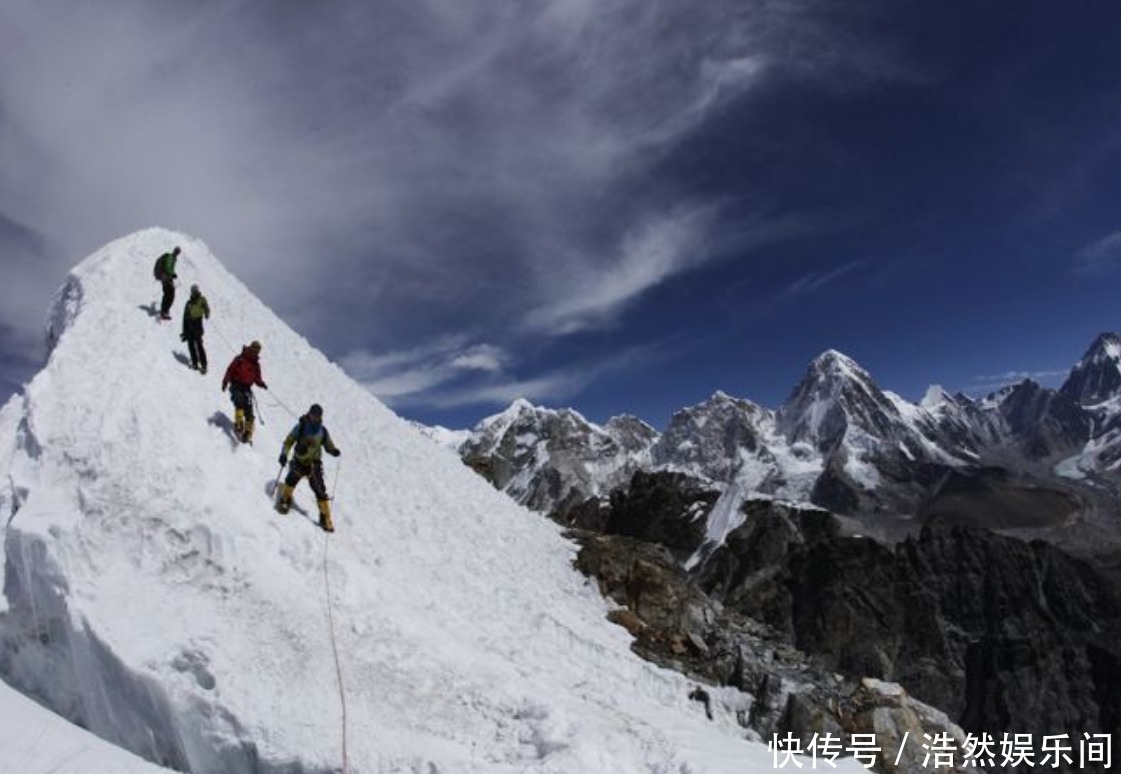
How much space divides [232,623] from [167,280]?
15.2 m

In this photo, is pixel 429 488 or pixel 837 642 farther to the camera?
pixel 837 642

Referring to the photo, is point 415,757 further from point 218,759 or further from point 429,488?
point 429,488

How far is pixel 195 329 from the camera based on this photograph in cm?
2383

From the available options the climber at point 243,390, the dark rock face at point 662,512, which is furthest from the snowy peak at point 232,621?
the dark rock face at point 662,512

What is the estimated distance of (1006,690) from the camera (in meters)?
163

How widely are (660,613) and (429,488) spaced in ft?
36.0

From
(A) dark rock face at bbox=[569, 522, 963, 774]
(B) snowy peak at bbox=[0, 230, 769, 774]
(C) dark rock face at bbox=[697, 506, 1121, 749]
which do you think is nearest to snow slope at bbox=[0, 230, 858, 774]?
(B) snowy peak at bbox=[0, 230, 769, 774]

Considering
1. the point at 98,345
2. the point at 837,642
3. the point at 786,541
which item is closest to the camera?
the point at 98,345

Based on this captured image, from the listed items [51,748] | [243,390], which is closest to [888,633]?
[243,390]

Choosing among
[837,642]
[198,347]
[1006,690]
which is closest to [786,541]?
[837,642]

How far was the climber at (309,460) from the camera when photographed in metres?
19.5

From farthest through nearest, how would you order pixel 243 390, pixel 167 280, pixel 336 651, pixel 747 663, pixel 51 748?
pixel 747 663
pixel 167 280
pixel 243 390
pixel 336 651
pixel 51 748

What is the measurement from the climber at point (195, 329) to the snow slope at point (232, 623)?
50 centimetres

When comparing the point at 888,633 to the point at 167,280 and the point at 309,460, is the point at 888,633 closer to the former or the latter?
the point at 167,280
